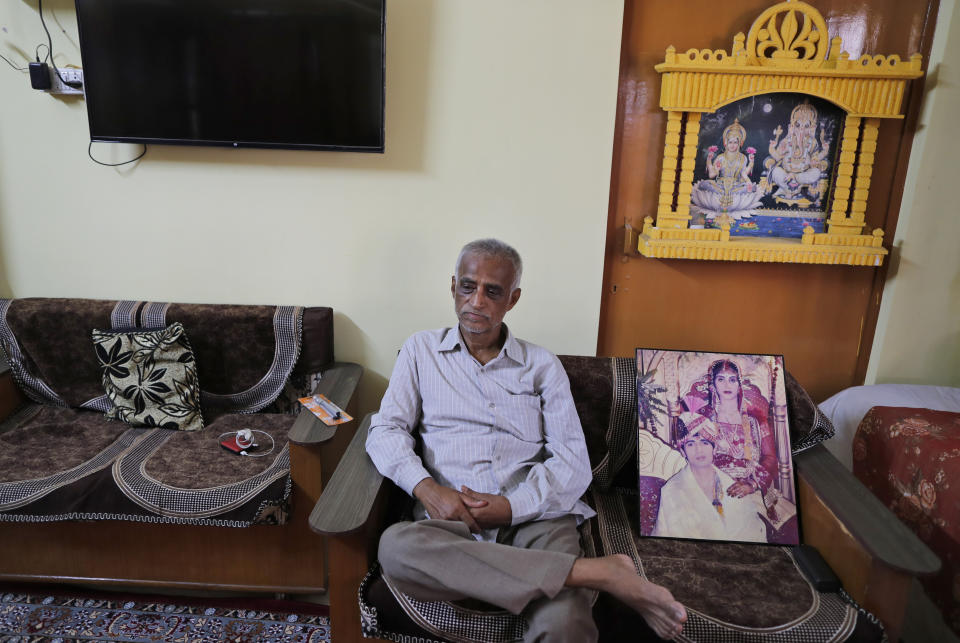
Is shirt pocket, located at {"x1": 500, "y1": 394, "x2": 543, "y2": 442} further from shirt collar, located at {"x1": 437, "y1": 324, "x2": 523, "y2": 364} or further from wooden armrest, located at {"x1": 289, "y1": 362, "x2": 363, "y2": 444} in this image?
wooden armrest, located at {"x1": 289, "y1": 362, "x2": 363, "y2": 444}

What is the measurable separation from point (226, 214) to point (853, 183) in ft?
7.92

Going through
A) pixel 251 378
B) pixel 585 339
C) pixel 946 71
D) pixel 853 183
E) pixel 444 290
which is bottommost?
pixel 251 378

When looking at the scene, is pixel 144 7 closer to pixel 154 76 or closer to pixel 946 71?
pixel 154 76

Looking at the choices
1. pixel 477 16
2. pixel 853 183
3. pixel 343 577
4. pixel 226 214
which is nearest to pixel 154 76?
pixel 226 214

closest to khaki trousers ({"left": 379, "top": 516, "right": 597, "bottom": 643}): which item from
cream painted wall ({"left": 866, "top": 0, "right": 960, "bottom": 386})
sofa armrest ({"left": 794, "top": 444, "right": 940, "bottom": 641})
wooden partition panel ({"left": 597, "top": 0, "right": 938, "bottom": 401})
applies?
sofa armrest ({"left": 794, "top": 444, "right": 940, "bottom": 641})

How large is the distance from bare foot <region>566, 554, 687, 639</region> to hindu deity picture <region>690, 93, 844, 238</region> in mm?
1440

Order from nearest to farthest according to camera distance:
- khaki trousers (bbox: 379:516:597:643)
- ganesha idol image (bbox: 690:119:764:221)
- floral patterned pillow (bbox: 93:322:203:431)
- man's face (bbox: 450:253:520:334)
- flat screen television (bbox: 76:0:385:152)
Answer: khaki trousers (bbox: 379:516:597:643), man's face (bbox: 450:253:520:334), flat screen television (bbox: 76:0:385:152), floral patterned pillow (bbox: 93:322:203:431), ganesha idol image (bbox: 690:119:764:221)

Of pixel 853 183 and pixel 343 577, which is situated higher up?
pixel 853 183

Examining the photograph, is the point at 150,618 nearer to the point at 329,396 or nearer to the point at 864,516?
the point at 329,396

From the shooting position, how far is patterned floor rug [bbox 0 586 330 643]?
191cm

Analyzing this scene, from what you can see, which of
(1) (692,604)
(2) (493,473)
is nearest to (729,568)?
(1) (692,604)

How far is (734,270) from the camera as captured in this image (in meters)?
2.50

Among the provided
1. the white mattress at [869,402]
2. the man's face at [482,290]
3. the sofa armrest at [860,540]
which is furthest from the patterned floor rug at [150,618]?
the white mattress at [869,402]

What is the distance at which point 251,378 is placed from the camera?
236 cm
